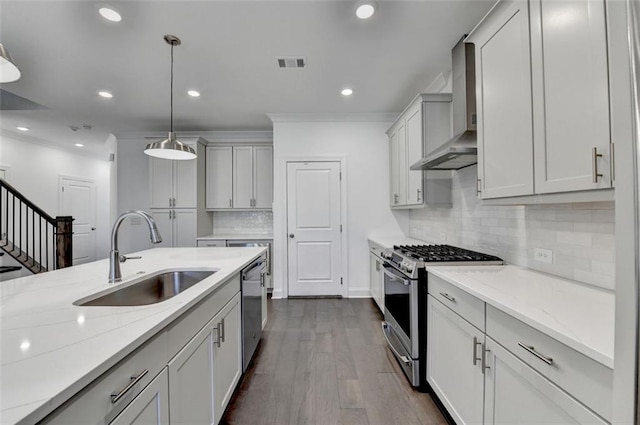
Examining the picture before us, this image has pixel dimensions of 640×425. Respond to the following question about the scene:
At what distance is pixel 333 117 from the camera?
406cm

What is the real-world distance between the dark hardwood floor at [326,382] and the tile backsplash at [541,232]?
3.93 ft

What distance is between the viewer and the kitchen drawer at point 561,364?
77 cm

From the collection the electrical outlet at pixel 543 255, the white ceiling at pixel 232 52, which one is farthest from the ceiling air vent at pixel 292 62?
the electrical outlet at pixel 543 255

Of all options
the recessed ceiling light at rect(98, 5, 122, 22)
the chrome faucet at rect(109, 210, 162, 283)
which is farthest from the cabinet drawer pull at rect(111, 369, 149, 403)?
the recessed ceiling light at rect(98, 5, 122, 22)

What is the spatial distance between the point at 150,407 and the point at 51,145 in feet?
24.8

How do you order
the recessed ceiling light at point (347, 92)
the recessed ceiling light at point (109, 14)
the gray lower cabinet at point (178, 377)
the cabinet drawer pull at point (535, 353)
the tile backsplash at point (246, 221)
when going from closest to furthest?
1. the gray lower cabinet at point (178, 377)
2. the cabinet drawer pull at point (535, 353)
3. the recessed ceiling light at point (109, 14)
4. the recessed ceiling light at point (347, 92)
5. the tile backsplash at point (246, 221)

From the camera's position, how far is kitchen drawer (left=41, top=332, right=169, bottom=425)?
62 centimetres

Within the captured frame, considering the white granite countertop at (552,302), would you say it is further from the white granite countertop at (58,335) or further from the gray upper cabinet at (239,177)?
the gray upper cabinet at (239,177)

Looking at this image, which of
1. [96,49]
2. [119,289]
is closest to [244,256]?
[119,289]

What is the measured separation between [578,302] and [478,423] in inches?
29.3

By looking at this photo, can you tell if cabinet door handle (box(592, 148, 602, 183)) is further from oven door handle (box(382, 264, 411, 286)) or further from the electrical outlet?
oven door handle (box(382, 264, 411, 286))

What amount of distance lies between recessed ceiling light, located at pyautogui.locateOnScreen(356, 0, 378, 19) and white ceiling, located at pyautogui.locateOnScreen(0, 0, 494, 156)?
0.07m

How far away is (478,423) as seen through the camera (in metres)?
1.33

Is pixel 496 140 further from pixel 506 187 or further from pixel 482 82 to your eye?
pixel 482 82
